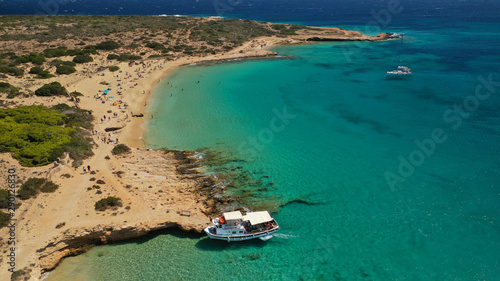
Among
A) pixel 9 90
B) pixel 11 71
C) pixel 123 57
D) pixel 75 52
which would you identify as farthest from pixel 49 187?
pixel 75 52

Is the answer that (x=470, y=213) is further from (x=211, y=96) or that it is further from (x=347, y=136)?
(x=211, y=96)

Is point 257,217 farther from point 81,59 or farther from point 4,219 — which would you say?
point 81,59

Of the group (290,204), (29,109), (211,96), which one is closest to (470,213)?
(290,204)

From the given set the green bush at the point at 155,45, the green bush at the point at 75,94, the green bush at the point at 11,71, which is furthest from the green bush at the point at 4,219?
the green bush at the point at 155,45

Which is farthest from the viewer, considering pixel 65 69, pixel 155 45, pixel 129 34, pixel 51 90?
pixel 129 34

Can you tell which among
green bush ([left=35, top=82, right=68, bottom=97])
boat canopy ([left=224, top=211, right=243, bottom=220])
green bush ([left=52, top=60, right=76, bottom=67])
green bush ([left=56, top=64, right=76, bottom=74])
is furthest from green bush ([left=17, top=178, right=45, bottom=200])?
green bush ([left=52, top=60, right=76, bottom=67])

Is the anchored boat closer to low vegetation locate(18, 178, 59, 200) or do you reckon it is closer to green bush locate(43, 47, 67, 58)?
low vegetation locate(18, 178, 59, 200)
